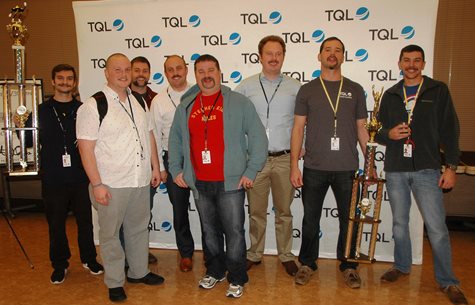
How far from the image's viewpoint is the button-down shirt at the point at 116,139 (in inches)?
106

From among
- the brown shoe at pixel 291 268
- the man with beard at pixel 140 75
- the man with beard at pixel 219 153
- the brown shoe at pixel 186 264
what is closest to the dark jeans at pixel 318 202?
the brown shoe at pixel 291 268

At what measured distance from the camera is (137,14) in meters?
3.99

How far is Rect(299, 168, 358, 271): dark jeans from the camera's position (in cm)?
308

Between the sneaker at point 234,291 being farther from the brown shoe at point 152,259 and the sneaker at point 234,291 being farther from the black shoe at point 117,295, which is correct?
the brown shoe at point 152,259

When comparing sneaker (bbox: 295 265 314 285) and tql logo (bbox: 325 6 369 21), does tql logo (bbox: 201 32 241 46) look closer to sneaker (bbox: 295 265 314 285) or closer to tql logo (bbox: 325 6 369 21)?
tql logo (bbox: 325 6 369 21)

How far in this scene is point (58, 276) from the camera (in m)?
3.26

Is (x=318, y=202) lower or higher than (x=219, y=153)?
lower

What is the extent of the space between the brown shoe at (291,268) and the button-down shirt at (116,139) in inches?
56.0

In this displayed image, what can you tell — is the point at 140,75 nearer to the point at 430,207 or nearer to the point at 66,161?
the point at 66,161

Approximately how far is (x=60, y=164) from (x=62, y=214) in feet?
1.38

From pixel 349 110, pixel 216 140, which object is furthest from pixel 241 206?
pixel 349 110

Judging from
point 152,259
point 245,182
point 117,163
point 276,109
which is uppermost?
point 276,109

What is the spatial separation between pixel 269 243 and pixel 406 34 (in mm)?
2332

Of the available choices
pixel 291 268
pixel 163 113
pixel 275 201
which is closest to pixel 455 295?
pixel 291 268
